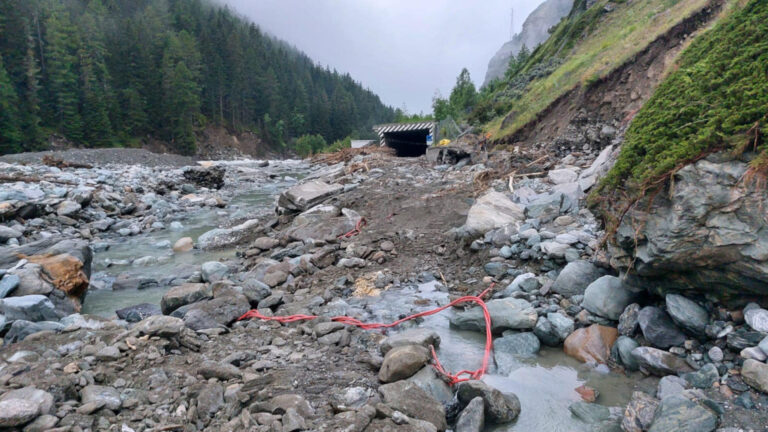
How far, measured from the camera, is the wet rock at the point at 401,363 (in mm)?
3401

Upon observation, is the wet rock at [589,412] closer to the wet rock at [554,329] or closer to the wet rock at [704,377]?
the wet rock at [704,377]

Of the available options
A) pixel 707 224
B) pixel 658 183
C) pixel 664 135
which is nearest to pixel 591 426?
pixel 707 224

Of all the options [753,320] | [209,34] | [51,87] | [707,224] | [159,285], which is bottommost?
[159,285]

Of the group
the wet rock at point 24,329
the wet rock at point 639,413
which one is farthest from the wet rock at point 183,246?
the wet rock at point 639,413

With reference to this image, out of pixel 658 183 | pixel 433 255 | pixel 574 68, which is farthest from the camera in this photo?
pixel 574 68

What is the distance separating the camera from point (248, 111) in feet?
254

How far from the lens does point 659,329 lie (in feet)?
11.6

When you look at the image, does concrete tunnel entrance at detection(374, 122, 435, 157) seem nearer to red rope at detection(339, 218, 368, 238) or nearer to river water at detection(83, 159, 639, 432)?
red rope at detection(339, 218, 368, 238)

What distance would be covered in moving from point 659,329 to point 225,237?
895 centimetres

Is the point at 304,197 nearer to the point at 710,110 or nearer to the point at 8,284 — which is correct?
the point at 8,284

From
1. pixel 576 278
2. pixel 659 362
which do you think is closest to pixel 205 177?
pixel 576 278

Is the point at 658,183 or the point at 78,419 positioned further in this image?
the point at 658,183

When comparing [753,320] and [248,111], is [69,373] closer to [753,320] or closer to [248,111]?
[753,320]

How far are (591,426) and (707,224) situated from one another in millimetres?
1725
